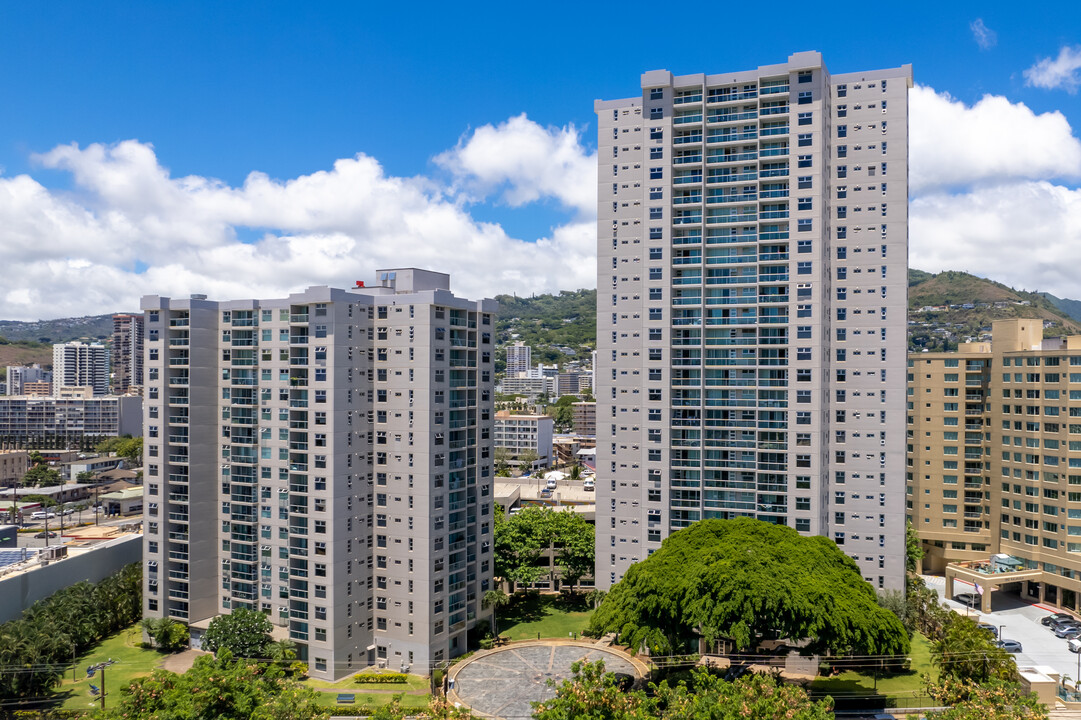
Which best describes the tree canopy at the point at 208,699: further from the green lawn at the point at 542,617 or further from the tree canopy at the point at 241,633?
the green lawn at the point at 542,617

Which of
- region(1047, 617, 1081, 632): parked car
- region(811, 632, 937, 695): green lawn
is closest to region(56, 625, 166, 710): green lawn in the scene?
region(811, 632, 937, 695): green lawn

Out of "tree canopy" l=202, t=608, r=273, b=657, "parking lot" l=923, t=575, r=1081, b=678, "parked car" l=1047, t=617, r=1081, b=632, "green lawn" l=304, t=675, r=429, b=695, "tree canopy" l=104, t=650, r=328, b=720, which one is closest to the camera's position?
"tree canopy" l=104, t=650, r=328, b=720

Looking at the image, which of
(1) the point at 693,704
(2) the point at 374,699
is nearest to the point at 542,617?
(2) the point at 374,699

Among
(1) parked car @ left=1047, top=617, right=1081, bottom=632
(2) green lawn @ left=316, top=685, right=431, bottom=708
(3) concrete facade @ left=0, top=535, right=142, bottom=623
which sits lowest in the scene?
(1) parked car @ left=1047, top=617, right=1081, bottom=632

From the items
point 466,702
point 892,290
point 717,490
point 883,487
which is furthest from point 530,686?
point 892,290

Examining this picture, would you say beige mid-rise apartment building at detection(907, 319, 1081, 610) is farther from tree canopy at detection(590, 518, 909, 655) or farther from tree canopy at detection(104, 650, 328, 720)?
tree canopy at detection(104, 650, 328, 720)

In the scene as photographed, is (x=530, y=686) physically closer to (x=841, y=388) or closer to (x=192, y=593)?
(x=192, y=593)

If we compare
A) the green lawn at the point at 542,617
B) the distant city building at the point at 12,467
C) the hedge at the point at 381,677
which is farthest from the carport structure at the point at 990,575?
the distant city building at the point at 12,467

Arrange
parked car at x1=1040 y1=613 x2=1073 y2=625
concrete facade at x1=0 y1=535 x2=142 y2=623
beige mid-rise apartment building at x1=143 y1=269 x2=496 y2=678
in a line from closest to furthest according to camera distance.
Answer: beige mid-rise apartment building at x1=143 y1=269 x2=496 y2=678 < concrete facade at x1=0 y1=535 x2=142 y2=623 < parked car at x1=1040 y1=613 x2=1073 y2=625
